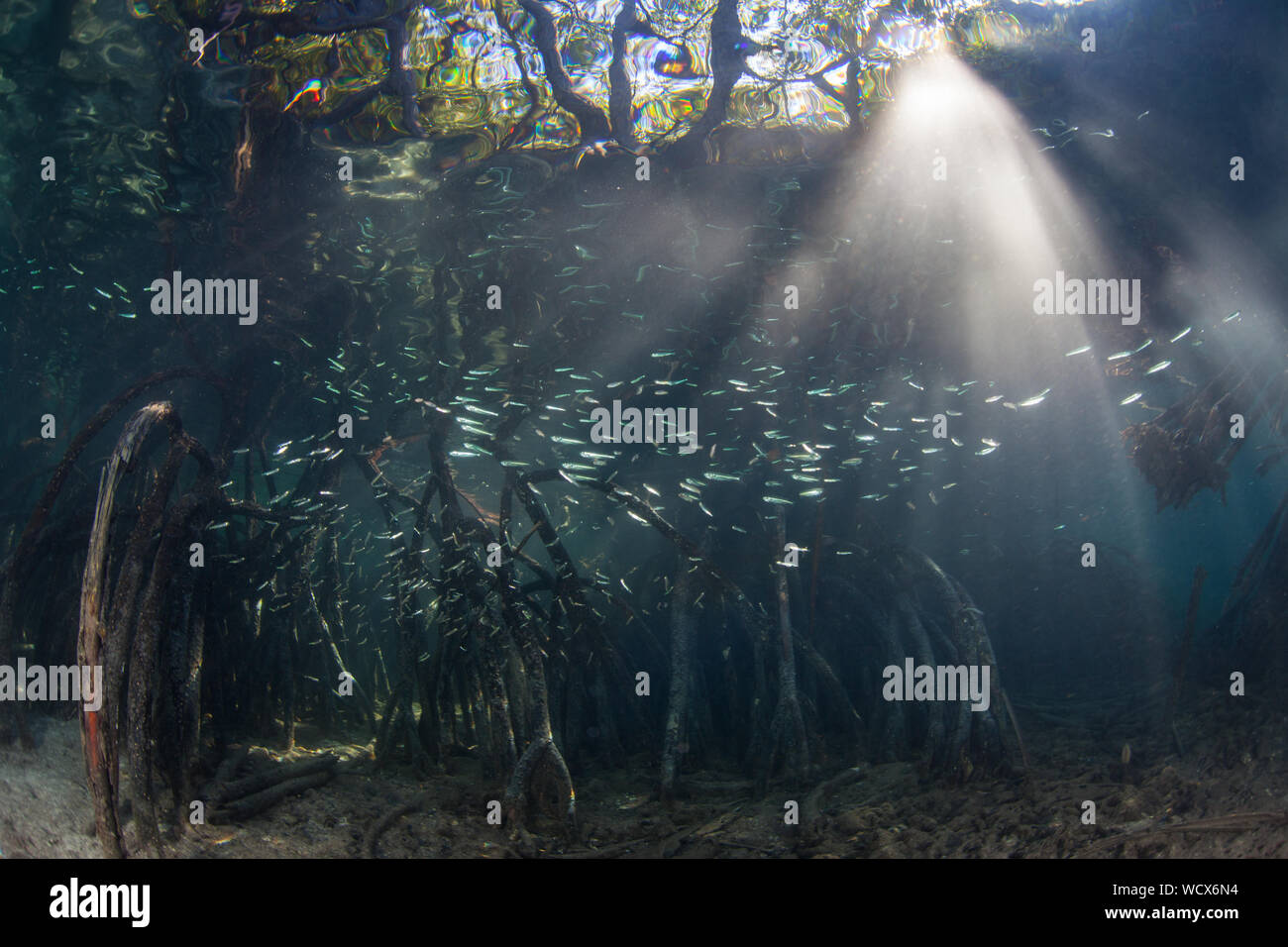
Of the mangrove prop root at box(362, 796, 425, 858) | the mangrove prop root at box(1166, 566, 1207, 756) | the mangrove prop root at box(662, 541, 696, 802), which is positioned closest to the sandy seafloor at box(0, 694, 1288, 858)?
the mangrove prop root at box(362, 796, 425, 858)

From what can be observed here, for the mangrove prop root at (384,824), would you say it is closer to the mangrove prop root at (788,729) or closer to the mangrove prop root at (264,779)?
the mangrove prop root at (264,779)

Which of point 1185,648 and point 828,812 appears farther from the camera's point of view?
point 1185,648

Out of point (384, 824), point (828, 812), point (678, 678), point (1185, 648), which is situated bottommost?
point (828, 812)

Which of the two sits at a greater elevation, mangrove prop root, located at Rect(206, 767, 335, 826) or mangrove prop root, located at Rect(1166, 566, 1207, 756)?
mangrove prop root, located at Rect(1166, 566, 1207, 756)

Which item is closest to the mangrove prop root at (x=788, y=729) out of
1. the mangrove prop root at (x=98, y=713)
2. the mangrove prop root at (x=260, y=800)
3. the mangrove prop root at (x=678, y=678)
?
the mangrove prop root at (x=678, y=678)

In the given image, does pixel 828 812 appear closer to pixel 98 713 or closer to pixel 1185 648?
pixel 1185 648

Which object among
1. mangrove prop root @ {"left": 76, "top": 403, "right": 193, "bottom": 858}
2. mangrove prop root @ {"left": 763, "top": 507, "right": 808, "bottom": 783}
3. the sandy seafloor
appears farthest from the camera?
mangrove prop root @ {"left": 763, "top": 507, "right": 808, "bottom": 783}

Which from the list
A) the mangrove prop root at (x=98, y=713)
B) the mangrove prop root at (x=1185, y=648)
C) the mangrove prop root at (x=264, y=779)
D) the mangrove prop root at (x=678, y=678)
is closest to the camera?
the mangrove prop root at (x=98, y=713)

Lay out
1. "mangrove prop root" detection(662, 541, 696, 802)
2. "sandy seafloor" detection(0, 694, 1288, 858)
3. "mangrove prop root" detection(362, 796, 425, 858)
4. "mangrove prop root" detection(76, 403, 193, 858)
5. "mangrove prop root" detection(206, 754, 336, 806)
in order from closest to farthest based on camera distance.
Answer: "mangrove prop root" detection(76, 403, 193, 858)
"sandy seafloor" detection(0, 694, 1288, 858)
"mangrove prop root" detection(362, 796, 425, 858)
"mangrove prop root" detection(206, 754, 336, 806)
"mangrove prop root" detection(662, 541, 696, 802)

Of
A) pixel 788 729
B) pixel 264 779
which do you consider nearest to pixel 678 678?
pixel 788 729

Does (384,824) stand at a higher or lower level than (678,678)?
lower

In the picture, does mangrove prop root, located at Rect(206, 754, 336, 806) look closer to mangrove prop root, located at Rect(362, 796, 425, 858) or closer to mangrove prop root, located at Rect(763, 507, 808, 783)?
mangrove prop root, located at Rect(362, 796, 425, 858)

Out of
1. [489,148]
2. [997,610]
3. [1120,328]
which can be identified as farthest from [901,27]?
[997,610]
